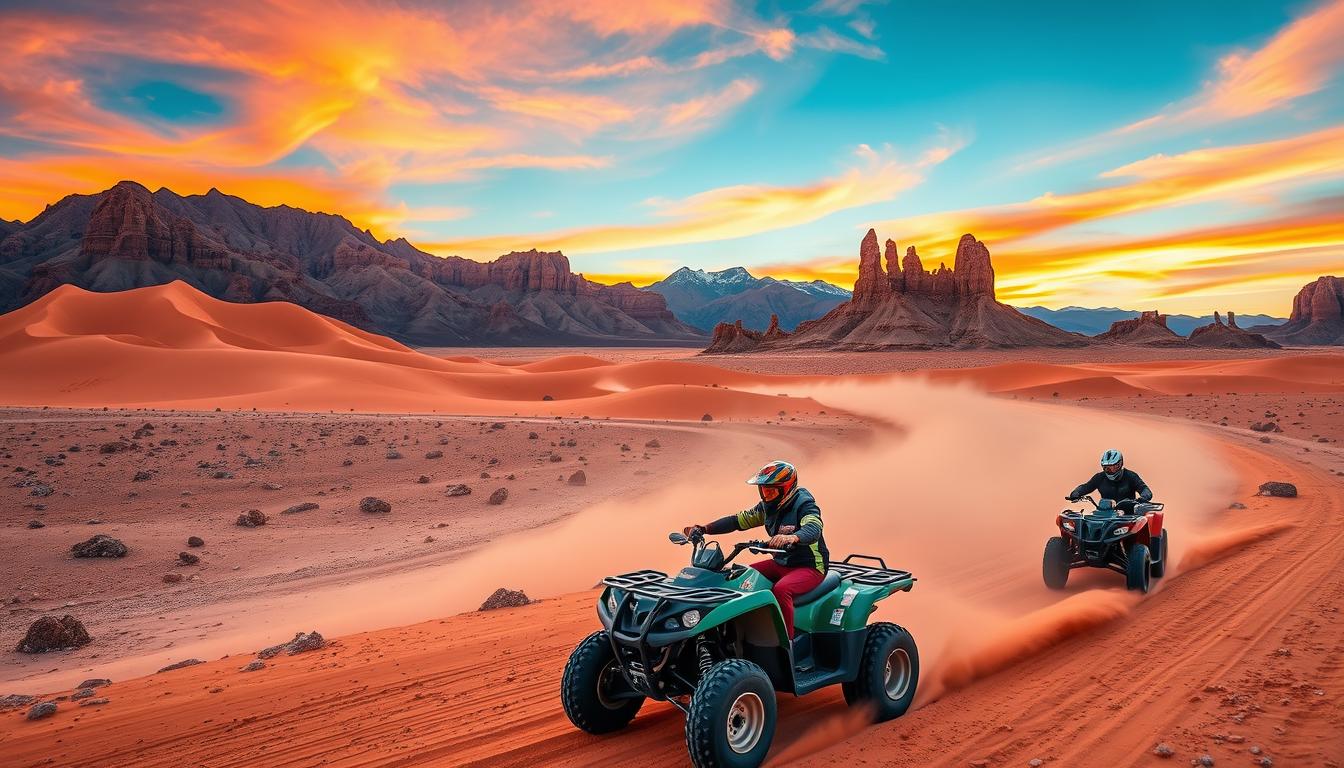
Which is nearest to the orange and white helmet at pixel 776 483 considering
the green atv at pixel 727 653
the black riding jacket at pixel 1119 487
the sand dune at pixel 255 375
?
the green atv at pixel 727 653

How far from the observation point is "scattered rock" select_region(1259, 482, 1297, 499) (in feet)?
59.4

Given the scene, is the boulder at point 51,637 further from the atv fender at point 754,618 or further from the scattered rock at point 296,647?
the atv fender at point 754,618

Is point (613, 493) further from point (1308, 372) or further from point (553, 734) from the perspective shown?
point (1308, 372)

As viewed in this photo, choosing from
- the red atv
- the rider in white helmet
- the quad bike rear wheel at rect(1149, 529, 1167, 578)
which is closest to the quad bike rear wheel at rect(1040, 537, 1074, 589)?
the red atv

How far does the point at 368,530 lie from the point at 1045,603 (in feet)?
42.7

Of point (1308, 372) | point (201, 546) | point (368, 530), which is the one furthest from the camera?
point (1308, 372)

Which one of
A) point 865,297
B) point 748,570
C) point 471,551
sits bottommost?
point 471,551

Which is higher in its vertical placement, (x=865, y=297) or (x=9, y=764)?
(x=865, y=297)

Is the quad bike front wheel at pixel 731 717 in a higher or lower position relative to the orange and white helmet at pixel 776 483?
lower

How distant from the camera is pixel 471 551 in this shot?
50.0 ft

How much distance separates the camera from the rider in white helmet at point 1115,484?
11.9 m

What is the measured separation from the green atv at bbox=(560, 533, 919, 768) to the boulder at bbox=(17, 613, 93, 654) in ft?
25.2

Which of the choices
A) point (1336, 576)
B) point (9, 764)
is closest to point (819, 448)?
point (1336, 576)

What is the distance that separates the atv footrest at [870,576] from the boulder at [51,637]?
957 centimetres
